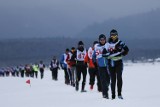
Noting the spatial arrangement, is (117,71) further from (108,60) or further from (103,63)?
(103,63)

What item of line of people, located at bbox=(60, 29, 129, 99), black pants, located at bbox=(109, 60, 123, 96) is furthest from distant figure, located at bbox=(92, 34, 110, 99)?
→ black pants, located at bbox=(109, 60, 123, 96)

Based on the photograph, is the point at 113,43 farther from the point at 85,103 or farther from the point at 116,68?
the point at 85,103

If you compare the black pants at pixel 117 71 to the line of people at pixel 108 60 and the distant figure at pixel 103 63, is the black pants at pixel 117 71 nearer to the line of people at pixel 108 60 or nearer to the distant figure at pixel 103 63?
the line of people at pixel 108 60

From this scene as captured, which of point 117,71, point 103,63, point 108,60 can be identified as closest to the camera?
point 117,71

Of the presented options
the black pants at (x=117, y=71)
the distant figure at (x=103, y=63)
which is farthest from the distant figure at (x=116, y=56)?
the distant figure at (x=103, y=63)

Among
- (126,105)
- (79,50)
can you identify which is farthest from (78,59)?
(126,105)

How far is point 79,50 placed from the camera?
20172 millimetres

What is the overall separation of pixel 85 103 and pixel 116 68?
1371mm

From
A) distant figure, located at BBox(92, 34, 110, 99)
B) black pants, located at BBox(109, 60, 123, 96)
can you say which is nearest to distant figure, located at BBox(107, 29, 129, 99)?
black pants, located at BBox(109, 60, 123, 96)

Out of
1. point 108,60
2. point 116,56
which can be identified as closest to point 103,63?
point 108,60

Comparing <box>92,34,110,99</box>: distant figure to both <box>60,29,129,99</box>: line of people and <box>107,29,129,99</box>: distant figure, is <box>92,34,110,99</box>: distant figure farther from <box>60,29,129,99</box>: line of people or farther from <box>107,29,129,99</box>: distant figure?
<box>107,29,129,99</box>: distant figure

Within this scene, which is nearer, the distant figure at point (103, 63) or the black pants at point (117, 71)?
the black pants at point (117, 71)

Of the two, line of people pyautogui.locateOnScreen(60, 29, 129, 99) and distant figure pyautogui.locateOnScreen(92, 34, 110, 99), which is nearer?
line of people pyautogui.locateOnScreen(60, 29, 129, 99)

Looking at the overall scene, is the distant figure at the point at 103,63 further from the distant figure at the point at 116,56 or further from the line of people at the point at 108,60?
the distant figure at the point at 116,56
